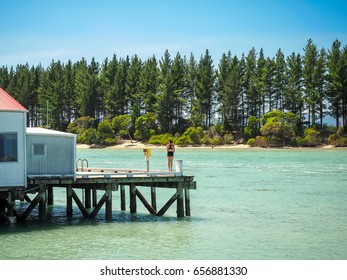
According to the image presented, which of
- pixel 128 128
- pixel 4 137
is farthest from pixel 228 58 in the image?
pixel 4 137

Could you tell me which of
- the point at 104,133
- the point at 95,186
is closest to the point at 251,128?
the point at 104,133

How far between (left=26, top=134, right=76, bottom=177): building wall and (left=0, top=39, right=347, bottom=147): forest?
8641cm

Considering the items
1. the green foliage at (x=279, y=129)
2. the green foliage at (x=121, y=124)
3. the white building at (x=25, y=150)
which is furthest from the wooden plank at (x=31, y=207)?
the green foliage at (x=121, y=124)

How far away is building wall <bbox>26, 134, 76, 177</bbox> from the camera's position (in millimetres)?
30122

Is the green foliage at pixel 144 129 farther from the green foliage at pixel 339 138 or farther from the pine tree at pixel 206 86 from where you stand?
the green foliage at pixel 339 138

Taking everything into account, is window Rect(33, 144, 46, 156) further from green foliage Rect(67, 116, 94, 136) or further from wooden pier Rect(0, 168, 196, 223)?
green foliage Rect(67, 116, 94, 136)

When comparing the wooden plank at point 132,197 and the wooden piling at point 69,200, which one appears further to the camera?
the wooden plank at point 132,197

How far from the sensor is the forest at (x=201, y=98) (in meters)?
119

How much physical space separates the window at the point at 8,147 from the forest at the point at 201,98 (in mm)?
88542

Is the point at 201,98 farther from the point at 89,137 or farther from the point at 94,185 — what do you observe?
the point at 94,185

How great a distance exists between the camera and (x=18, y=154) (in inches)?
1153

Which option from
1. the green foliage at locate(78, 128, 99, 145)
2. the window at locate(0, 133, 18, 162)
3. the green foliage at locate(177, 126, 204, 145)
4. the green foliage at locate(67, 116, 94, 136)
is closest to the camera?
the window at locate(0, 133, 18, 162)

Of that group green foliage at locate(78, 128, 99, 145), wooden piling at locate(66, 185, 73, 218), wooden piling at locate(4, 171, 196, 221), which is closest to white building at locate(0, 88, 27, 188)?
wooden piling at locate(4, 171, 196, 221)

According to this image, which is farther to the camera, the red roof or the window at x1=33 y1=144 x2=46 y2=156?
the window at x1=33 y1=144 x2=46 y2=156
